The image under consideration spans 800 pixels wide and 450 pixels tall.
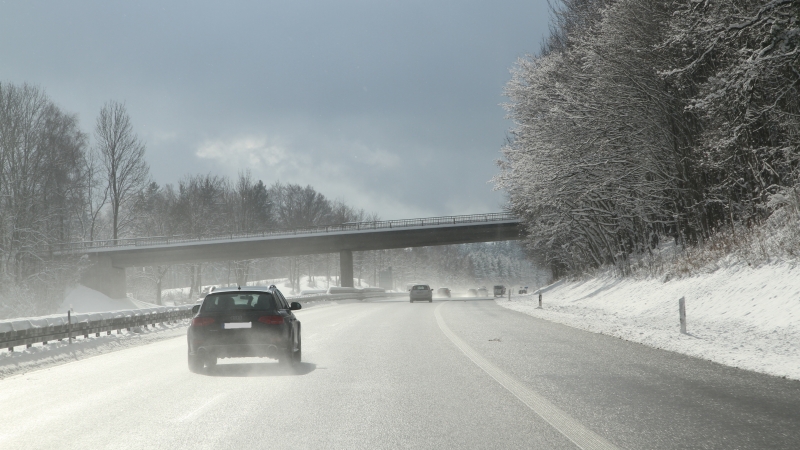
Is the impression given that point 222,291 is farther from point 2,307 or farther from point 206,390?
point 2,307

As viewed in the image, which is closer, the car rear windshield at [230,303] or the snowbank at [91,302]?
the car rear windshield at [230,303]

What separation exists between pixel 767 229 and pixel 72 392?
61.6ft

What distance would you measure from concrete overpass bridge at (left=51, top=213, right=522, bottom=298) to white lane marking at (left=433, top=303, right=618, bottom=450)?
182 feet

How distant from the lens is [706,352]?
1288cm

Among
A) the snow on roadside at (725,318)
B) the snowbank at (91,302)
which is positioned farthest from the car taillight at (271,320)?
the snowbank at (91,302)

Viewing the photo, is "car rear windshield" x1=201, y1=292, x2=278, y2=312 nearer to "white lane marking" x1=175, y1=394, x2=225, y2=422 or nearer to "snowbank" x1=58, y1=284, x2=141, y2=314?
"white lane marking" x1=175, y1=394, x2=225, y2=422

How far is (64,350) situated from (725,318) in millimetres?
15882

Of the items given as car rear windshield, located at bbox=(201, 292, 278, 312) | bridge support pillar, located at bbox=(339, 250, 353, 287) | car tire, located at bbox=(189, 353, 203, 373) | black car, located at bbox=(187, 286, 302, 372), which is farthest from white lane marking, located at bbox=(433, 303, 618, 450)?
bridge support pillar, located at bbox=(339, 250, 353, 287)

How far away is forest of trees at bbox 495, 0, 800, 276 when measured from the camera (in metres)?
18.8

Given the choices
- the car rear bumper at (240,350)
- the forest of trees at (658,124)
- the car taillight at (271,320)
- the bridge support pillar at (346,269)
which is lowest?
the car rear bumper at (240,350)

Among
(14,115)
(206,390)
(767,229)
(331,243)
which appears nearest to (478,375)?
(206,390)

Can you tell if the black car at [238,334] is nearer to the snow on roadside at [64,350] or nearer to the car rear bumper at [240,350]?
the car rear bumper at [240,350]

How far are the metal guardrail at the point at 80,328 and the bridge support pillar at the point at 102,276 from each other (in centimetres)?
4318

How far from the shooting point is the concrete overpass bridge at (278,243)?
6719 centimetres
